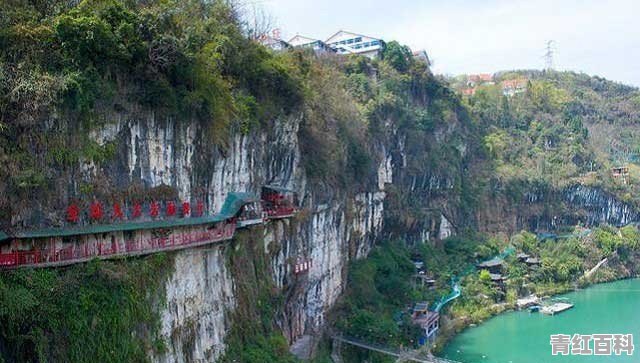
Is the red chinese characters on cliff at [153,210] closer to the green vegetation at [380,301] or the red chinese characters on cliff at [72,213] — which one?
the red chinese characters on cliff at [72,213]

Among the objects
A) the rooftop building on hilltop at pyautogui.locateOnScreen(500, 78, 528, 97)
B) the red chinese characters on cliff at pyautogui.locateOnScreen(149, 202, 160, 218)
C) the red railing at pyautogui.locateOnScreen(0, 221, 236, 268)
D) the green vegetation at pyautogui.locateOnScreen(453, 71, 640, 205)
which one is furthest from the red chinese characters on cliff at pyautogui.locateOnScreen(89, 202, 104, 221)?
the rooftop building on hilltop at pyautogui.locateOnScreen(500, 78, 528, 97)

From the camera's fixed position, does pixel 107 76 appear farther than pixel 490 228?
No

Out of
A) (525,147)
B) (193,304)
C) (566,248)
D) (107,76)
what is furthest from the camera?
(525,147)

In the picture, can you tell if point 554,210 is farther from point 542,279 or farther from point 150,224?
point 150,224

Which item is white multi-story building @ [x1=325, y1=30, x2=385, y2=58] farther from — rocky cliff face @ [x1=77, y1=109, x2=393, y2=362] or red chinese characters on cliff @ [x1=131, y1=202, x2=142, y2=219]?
red chinese characters on cliff @ [x1=131, y1=202, x2=142, y2=219]

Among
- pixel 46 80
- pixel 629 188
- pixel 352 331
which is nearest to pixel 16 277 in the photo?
pixel 46 80

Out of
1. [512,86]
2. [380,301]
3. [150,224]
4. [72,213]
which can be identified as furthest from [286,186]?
[512,86]

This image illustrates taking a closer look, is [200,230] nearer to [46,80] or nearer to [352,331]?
[46,80]
